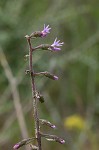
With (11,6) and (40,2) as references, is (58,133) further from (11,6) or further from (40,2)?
(40,2)

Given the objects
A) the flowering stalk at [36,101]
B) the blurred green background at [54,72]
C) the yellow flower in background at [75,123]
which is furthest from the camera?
the yellow flower in background at [75,123]

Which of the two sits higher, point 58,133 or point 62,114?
point 62,114

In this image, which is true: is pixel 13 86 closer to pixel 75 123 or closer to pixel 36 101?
pixel 75 123

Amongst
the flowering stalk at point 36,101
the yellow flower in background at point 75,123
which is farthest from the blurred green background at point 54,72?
the flowering stalk at point 36,101

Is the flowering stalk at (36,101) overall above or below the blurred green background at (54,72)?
below

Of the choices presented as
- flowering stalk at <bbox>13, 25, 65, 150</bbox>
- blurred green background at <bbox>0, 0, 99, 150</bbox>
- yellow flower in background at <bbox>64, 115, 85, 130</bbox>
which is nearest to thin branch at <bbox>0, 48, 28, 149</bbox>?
blurred green background at <bbox>0, 0, 99, 150</bbox>

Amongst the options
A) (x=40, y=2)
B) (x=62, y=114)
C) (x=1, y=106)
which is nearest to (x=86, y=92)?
(x=62, y=114)

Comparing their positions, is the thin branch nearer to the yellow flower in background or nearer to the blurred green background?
the blurred green background

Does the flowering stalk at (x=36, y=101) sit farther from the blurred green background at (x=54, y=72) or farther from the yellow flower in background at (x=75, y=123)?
the yellow flower in background at (x=75, y=123)
